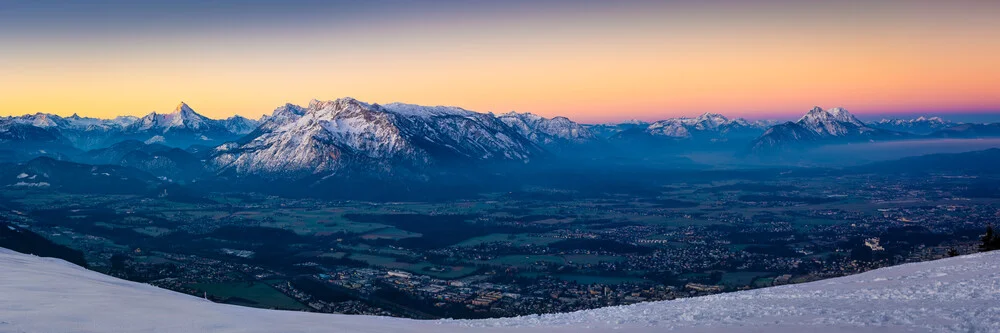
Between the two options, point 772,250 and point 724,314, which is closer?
point 724,314

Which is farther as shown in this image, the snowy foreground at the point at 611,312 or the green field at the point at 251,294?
the green field at the point at 251,294

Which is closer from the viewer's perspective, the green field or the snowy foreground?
the snowy foreground

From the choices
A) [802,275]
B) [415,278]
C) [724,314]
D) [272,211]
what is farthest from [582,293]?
[272,211]

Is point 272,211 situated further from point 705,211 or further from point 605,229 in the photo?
point 705,211

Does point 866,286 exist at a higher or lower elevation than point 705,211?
higher

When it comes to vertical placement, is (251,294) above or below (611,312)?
below

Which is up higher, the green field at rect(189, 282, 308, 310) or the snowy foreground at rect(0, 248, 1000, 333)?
the snowy foreground at rect(0, 248, 1000, 333)

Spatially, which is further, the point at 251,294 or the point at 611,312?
the point at 251,294

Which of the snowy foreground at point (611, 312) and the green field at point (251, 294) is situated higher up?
the snowy foreground at point (611, 312)
